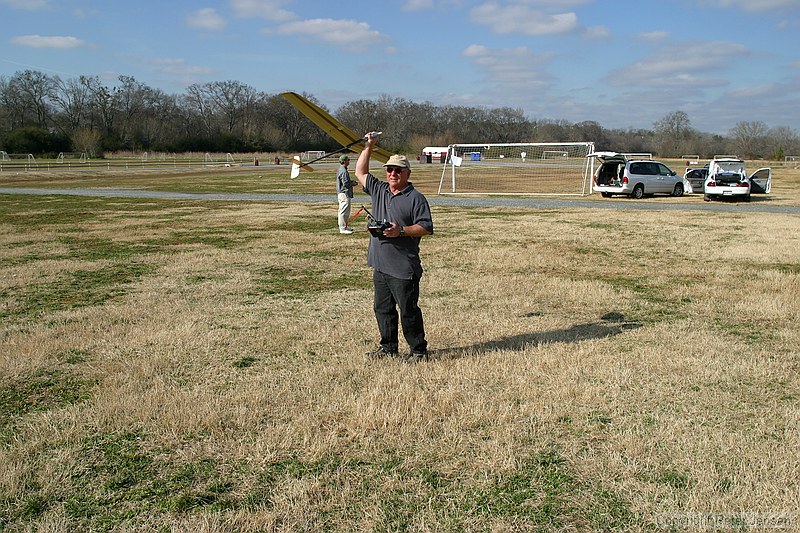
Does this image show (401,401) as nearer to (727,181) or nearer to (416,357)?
(416,357)

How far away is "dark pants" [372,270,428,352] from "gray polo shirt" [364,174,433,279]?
3.5 inches

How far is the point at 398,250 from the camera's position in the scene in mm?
5578

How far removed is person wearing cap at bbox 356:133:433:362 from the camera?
5496 mm

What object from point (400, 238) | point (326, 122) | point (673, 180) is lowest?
point (400, 238)

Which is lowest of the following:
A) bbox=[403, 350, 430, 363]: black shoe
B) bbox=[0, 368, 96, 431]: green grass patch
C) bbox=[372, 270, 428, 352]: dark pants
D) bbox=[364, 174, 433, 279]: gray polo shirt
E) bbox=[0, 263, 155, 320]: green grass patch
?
bbox=[0, 368, 96, 431]: green grass patch

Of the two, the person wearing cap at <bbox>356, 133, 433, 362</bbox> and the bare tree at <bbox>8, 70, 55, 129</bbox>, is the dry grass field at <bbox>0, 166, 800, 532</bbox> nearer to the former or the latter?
the person wearing cap at <bbox>356, 133, 433, 362</bbox>

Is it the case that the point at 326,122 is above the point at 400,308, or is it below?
above

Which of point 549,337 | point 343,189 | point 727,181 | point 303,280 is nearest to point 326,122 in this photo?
point 303,280

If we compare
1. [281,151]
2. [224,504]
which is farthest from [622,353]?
[281,151]

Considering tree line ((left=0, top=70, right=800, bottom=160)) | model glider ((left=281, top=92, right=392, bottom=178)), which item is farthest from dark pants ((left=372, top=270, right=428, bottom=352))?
tree line ((left=0, top=70, right=800, bottom=160))

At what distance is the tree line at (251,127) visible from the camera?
279 ft

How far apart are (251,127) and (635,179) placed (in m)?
91.4

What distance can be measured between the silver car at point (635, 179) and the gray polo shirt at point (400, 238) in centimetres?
2233

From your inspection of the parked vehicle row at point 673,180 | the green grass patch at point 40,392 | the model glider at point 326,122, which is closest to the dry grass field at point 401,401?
the green grass patch at point 40,392
